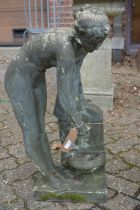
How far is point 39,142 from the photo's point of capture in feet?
10.4

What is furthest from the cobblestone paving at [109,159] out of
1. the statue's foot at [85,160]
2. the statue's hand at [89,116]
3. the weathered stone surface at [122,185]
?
the statue's hand at [89,116]

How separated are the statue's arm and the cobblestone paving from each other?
0.73 m

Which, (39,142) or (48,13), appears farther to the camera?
(48,13)

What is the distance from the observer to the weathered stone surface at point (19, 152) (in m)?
3.82

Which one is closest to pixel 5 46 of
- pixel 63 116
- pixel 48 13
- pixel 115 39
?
pixel 48 13

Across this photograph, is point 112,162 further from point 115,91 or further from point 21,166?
point 115,91

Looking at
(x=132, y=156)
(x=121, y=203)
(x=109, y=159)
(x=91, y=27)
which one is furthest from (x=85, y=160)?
(x=91, y=27)

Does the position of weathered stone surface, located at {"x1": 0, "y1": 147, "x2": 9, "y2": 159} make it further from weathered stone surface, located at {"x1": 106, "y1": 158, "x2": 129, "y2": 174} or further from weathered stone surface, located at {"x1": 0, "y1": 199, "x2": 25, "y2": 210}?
weathered stone surface, located at {"x1": 106, "y1": 158, "x2": 129, "y2": 174}

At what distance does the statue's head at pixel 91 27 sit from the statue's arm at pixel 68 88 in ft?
0.52

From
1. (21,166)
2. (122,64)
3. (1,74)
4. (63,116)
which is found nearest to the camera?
(63,116)

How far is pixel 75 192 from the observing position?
3.10m

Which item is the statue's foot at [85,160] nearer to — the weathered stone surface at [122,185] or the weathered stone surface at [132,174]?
the weathered stone surface at [122,185]

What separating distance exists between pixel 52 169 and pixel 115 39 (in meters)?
4.63

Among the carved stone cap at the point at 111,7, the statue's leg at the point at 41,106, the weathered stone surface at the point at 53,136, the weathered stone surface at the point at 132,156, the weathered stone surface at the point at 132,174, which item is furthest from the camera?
the carved stone cap at the point at 111,7
